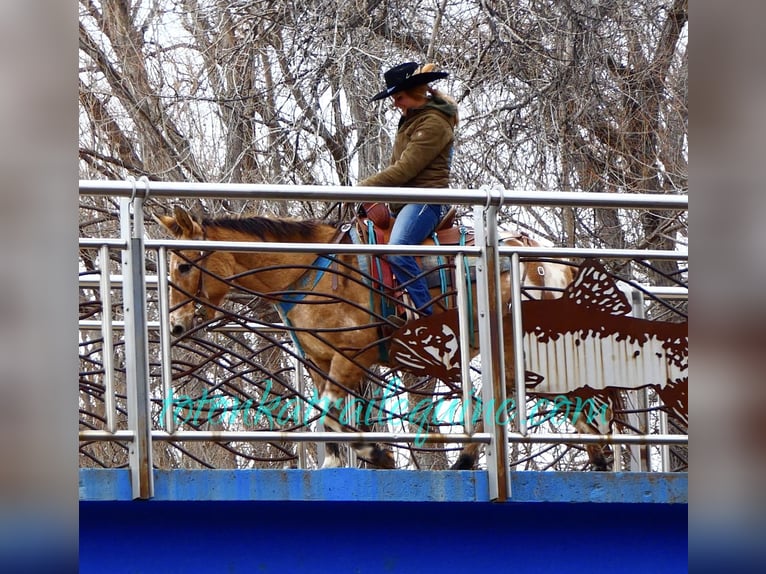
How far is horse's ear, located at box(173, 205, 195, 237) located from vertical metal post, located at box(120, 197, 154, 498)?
2.46 metres

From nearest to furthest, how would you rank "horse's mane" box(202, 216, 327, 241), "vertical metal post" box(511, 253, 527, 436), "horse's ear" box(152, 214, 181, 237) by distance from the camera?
1. "vertical metal post" box(511, 253, 527, 436)
2. "horse's ear" box(152, 214, 181, 237)
3. "horse's mane" box(202, 216, 327, 241)

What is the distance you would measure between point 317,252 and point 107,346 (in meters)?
0.90

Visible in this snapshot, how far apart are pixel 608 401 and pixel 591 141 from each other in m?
7.53

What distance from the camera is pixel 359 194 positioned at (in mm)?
4523

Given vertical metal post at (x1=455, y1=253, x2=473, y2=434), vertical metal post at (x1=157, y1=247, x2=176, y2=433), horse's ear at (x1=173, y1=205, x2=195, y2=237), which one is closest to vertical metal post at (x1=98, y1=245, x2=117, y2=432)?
vertical metal post at (x1=157, y1=247, x2=176, y2=433)

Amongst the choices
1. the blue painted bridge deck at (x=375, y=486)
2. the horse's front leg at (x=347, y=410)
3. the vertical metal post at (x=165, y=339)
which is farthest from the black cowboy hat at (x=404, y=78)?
the blue painted bridge deck at (x=375, y=486)

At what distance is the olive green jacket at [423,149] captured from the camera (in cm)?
699

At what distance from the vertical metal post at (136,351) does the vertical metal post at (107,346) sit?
6 cm

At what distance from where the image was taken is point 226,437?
4.52m

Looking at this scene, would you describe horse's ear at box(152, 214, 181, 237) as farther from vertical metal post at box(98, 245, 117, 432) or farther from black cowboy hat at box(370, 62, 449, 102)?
vertical metal post at box(98, 245, 117, 432)

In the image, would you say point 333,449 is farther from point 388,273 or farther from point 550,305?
point 550,305

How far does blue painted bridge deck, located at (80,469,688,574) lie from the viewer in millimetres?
4398

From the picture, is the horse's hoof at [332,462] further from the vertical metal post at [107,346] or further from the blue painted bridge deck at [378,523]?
the vertical metal post at [107,346]
